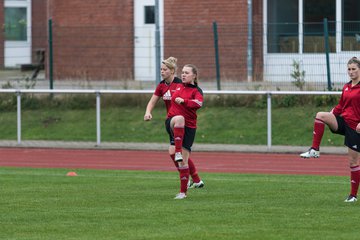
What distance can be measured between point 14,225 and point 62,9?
2223 cm

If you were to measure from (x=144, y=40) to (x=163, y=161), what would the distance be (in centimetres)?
1094

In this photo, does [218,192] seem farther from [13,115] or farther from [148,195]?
[13,115]

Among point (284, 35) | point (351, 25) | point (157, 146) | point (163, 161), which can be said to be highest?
point (351, 25)

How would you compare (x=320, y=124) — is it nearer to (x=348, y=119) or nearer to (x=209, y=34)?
(x=348, y=119)

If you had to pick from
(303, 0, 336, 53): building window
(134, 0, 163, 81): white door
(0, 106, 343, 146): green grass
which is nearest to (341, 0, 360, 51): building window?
(303, 0, 336, 53): building window

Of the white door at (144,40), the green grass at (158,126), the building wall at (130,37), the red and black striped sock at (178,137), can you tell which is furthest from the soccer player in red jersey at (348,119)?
the white door at (144,40)

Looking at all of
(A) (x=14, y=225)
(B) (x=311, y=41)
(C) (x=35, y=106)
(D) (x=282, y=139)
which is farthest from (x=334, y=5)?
(A) (x=14, y=225)

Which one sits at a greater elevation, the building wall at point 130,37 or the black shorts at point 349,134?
the building wall at point 130,37

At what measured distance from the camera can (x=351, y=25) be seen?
28188 mm

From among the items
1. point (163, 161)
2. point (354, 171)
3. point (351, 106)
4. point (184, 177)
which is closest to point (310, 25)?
point (163, 161)

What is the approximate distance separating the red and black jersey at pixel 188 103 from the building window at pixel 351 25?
13.6 m

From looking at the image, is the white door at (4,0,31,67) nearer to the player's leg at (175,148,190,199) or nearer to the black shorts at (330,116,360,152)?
the player's leg at (175,148,190,199)

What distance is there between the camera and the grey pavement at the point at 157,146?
23312 mm

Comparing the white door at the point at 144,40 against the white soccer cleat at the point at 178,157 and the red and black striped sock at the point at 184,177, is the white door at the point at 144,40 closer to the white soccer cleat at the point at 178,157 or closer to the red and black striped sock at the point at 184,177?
the red and black striped sock at the point at 184,177
